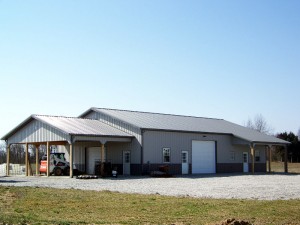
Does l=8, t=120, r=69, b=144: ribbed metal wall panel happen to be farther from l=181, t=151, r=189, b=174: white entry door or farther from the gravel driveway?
l=181, t=151, r=189, b=174: white entry door

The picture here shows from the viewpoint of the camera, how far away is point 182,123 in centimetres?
4178

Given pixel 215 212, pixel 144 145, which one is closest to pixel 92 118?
pixel 144 145

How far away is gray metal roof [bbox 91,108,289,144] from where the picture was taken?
37.7 metres

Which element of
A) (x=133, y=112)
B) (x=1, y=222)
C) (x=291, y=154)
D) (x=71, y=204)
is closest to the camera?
(x=1, y=222)

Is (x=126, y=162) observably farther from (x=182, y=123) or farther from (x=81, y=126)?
(x=182, y=123)

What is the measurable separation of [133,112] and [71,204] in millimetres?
27266

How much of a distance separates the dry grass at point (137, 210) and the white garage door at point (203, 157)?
2299 cm

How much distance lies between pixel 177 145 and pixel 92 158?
7.17 metres

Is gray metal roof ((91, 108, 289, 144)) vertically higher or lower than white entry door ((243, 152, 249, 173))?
higher

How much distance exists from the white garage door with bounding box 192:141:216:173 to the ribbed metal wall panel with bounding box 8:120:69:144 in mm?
12065

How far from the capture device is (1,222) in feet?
33.5

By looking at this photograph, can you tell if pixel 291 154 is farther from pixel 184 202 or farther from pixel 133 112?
pixel 184 202

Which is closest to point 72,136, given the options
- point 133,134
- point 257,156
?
point 133,134

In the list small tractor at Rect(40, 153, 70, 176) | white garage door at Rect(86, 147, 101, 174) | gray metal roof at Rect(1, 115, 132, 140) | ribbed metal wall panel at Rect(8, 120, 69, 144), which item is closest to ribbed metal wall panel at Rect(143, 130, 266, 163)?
gray metal roof at Rect(1, 115, 132, 140)
